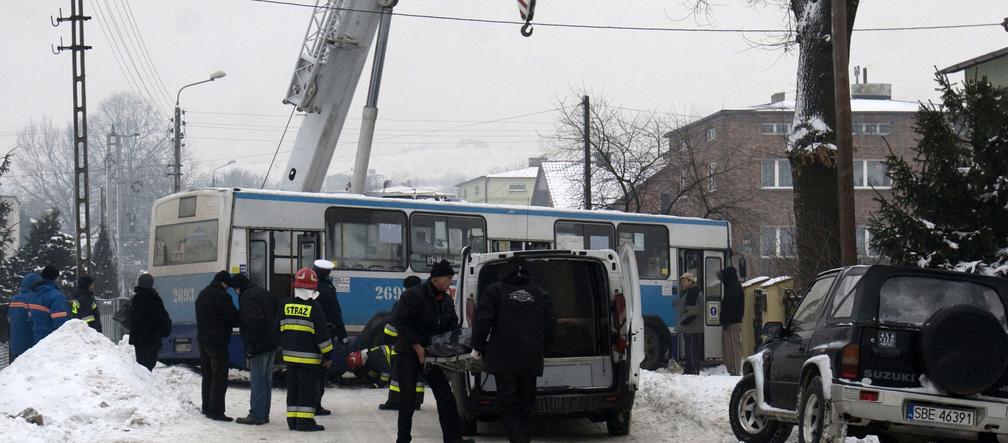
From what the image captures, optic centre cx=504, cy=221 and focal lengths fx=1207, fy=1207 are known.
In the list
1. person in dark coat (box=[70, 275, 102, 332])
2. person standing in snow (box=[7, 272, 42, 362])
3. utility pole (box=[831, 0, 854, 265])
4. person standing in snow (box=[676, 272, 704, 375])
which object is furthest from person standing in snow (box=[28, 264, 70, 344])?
person standing in snow (box=[676, 272, 704, 375])

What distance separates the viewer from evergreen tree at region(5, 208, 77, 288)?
41906 mm

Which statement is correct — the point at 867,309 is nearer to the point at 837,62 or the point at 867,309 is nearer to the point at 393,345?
the point at 393,345

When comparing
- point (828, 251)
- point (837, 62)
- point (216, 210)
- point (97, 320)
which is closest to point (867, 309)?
point (837, 62)

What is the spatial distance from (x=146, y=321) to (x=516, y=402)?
25.5 ft

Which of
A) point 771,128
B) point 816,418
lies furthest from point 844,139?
point 771,128

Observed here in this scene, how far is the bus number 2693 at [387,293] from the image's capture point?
63.1 ft

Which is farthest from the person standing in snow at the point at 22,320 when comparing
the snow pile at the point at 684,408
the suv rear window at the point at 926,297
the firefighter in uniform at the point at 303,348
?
the suv rear window at the point at 926,297

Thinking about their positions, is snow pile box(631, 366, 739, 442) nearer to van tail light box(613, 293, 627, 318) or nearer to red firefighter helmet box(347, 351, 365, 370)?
van tail light box(613, 293, 627, 318)

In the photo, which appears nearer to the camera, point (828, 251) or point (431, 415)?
point (431, 415)

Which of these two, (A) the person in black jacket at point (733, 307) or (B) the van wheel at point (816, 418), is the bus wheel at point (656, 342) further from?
(B) the van wheel at point (816, 418)

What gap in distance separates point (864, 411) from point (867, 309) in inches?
30.2

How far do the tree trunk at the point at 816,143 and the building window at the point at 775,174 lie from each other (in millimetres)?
45879

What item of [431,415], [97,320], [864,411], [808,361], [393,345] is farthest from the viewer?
[97,320]

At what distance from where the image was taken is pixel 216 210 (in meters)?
18.3
